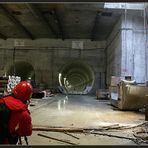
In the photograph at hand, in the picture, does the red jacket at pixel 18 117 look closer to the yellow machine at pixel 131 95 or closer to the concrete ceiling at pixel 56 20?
the yellow machine at pixel 131 95

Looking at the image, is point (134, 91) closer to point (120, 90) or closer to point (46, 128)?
point (120, 90)

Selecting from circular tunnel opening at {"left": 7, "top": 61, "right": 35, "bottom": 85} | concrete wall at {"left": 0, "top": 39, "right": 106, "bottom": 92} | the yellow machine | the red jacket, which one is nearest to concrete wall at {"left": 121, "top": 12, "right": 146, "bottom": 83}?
the yellow machine

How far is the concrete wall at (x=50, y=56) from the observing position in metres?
26.0

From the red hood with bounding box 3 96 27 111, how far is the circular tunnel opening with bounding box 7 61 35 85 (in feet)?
71.5

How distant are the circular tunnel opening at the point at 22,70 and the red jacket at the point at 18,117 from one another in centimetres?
2186

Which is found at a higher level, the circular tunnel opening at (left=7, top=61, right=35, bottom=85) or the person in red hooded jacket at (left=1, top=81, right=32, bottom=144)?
the circular tunnel opening at (left=7, top=61, right=35, bottom=85)

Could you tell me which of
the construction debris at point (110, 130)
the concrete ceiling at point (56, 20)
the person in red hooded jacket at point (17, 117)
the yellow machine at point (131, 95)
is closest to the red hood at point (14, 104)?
the person in red hooded jacket at point (17, 117)

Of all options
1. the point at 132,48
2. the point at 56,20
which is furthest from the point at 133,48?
the point at 56,20

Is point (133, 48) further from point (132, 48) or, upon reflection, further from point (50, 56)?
point (50, 56)

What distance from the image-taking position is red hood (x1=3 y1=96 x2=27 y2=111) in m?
4.03

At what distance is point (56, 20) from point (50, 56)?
7.65 metres

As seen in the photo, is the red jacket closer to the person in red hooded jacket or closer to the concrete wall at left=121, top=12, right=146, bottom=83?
the person in red hooded jacket

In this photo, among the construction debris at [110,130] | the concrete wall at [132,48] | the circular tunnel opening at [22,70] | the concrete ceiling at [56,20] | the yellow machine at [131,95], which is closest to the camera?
the construction debris at [110,130]

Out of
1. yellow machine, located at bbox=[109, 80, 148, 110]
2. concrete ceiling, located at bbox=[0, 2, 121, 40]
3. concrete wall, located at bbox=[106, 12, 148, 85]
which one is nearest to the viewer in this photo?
yellow machine, located at bbox=[109, 80, 148, 110]
